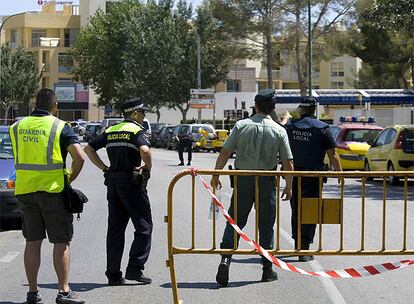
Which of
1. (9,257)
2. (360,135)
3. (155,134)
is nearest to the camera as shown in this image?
(9,257)

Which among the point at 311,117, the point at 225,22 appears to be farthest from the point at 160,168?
the point at 225,22

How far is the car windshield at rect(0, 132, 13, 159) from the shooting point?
47.0 feet

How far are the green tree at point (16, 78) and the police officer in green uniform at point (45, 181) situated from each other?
221 feet

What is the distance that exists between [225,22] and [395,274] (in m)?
48.6

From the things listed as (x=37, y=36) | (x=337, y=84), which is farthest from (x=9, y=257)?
(x=337, y=84)

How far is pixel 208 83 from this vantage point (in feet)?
223

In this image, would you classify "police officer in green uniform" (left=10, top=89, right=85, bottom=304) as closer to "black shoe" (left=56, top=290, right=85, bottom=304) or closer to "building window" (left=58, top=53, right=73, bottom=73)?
"black shoe" (left=56, top=290, right=85, bottom=304)

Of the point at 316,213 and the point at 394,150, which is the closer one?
the point at 316,213

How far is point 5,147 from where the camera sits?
14.9 metres

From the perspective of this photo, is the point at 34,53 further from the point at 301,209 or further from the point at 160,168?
the point at 301,209

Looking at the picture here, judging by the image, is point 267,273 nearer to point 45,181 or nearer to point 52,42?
point 45,181

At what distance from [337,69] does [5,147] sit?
301ft

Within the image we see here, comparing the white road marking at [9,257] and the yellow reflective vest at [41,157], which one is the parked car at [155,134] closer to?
the white road marking at [9,257]

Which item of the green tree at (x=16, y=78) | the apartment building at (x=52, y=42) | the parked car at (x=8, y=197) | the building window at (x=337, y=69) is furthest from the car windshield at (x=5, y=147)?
the building window at (x=337, y=69)
